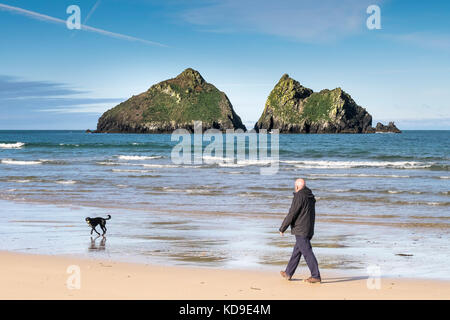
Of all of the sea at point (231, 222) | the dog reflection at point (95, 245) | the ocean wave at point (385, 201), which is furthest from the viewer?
the ocean wave at point (385, 201)

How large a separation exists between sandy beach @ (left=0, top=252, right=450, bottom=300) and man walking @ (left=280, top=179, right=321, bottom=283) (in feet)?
0.82

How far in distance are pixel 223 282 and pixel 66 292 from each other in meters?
2.21

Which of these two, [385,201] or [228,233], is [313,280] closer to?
[228,233]

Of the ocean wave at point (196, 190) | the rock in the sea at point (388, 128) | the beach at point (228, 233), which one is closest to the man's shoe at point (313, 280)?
the beach at point (228, 233)

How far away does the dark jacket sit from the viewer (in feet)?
25.5

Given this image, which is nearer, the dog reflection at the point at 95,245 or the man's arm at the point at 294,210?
the man's arm at the point at 294,210

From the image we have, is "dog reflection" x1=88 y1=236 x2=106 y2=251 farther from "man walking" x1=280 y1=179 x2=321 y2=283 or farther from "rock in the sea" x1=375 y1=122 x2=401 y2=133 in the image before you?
"rock in the sea" x1=375 y1=122 x2=401 y2=133

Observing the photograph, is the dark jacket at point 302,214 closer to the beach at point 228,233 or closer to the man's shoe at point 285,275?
the man's shoe at point 285,275

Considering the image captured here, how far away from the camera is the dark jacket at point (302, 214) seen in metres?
7.78

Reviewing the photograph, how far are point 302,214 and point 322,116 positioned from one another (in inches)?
7163

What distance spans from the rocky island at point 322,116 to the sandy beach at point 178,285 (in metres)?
176
